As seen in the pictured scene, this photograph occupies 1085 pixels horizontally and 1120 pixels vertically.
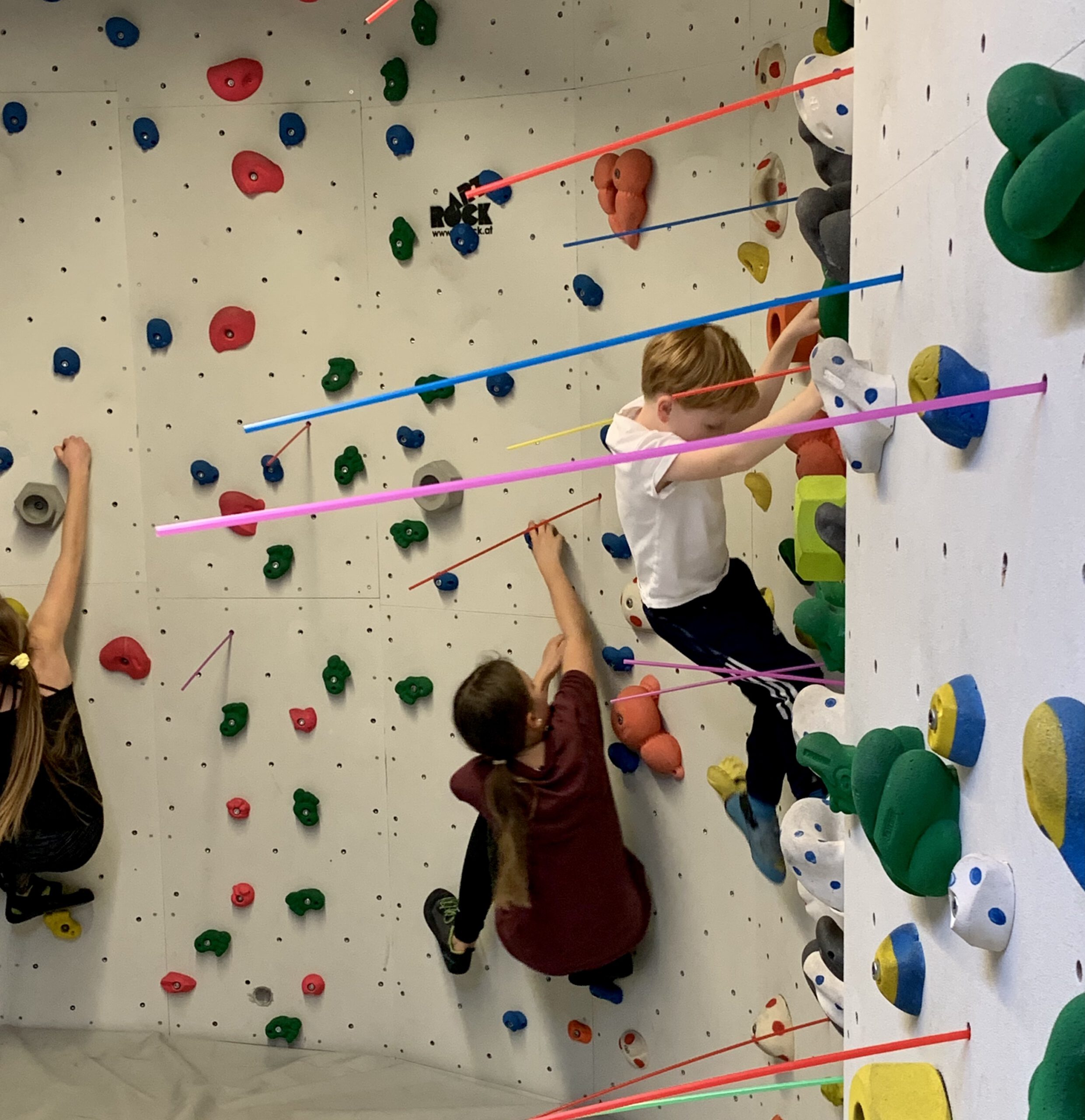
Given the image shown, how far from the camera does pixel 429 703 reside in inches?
112

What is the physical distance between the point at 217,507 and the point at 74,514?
1.17 feet

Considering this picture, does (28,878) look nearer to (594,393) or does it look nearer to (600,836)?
(600,836)

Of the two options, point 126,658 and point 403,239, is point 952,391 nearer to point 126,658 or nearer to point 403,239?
point 403,239

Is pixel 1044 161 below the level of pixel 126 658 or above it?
above

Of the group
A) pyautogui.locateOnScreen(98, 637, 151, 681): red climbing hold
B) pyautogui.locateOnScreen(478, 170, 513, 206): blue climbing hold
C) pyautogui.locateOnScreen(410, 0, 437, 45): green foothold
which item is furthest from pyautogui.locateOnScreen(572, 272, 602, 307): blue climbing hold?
pyautogui.locateOnScreen(98, 637, 151, 681): red climbing hold

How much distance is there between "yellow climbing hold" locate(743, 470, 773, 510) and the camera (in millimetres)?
2059

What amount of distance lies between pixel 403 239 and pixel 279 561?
834mm

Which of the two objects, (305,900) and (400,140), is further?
(305,900)

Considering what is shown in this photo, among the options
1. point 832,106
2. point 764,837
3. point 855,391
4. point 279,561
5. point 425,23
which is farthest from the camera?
point 279,561

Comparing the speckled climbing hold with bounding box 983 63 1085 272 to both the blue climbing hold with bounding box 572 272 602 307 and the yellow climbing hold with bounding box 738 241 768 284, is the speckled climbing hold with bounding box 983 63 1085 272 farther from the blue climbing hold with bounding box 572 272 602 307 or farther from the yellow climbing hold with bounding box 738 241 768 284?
the blue climbing hold with bounding box 572 272 602 307

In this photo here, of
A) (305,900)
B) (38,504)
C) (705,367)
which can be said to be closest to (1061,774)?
(705,367)

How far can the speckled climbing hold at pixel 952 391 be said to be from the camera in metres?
0.70

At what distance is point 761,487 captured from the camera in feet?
6.77

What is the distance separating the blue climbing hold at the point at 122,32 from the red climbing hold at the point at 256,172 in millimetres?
360
